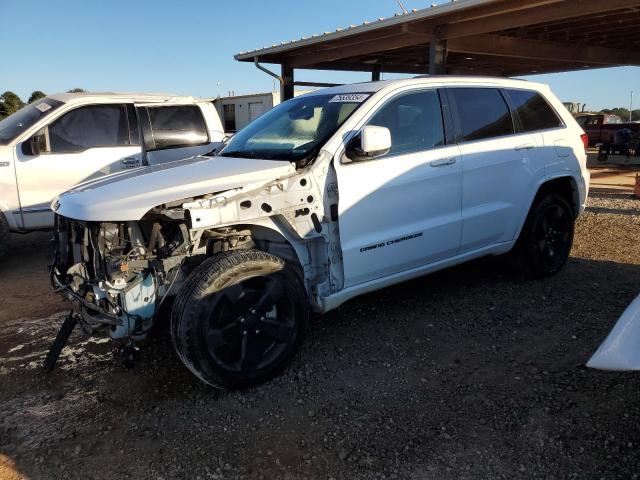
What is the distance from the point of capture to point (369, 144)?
3330 mm

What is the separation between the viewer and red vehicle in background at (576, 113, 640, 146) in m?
19.3

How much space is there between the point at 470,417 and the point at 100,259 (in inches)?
90.1

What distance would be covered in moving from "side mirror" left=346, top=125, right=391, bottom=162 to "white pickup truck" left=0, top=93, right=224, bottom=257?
11.5 ft

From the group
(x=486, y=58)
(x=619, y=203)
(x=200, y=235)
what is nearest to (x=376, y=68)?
(x=486, y=58)

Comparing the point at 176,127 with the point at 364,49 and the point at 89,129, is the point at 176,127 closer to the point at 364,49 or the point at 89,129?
the point at 89,129

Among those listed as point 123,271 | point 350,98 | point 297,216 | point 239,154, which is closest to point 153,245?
point 123,271

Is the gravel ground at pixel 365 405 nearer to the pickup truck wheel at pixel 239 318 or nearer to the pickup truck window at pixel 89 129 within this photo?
the pickup truck wheel at pixel 239 318

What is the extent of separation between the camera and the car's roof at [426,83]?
3.90 metres

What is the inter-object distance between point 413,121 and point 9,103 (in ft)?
97.1

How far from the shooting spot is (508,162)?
A: 14.6 ft

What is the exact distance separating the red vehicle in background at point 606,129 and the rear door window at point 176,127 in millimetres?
17576

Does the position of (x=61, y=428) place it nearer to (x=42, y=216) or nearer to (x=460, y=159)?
(x=460, y=159)

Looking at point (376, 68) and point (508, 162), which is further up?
point (376, 68)

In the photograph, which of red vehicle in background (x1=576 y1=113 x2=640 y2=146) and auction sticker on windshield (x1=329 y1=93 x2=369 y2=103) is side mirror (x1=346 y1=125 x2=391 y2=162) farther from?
red vehicle in background (x1=576 y1=113 x2=640 y2=146)
